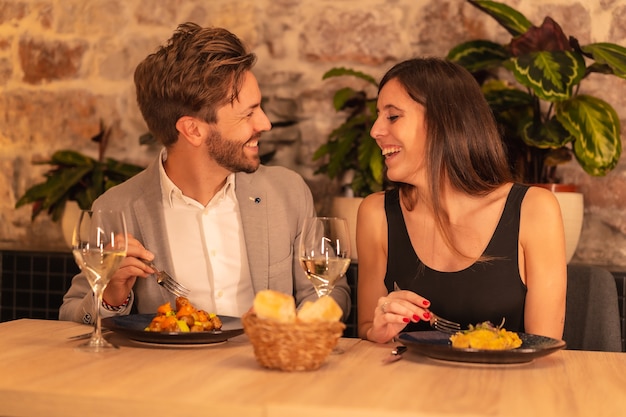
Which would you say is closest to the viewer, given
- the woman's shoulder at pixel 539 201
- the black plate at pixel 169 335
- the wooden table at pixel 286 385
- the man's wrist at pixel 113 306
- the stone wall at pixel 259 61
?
the wooden table at pixel 286 385

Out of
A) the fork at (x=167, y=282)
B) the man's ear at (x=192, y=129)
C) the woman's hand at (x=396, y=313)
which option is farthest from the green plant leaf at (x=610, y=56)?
the fork at (x=167, y=282)

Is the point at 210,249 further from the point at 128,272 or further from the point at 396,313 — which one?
the point at 396,313

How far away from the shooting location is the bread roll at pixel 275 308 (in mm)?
1542

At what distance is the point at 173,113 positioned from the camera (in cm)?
275

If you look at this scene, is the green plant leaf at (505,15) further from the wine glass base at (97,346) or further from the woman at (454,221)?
the wine glass base at (97,346)

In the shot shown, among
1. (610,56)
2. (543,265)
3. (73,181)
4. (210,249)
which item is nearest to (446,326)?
(543,265)

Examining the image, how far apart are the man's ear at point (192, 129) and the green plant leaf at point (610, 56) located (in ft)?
4.37

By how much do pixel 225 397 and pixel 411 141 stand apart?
4.00 feet

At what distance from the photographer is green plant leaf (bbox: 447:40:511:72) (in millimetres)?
3211

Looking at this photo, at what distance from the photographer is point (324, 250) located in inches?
69.0

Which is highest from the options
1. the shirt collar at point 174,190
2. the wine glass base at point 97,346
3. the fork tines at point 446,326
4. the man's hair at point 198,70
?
the man's hair at point 198,70

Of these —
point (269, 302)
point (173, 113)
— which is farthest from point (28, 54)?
point (269, 302)

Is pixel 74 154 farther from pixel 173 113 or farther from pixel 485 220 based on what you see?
pixel 485 220

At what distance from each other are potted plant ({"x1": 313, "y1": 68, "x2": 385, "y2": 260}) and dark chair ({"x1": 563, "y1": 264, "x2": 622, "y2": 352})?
97 cm
